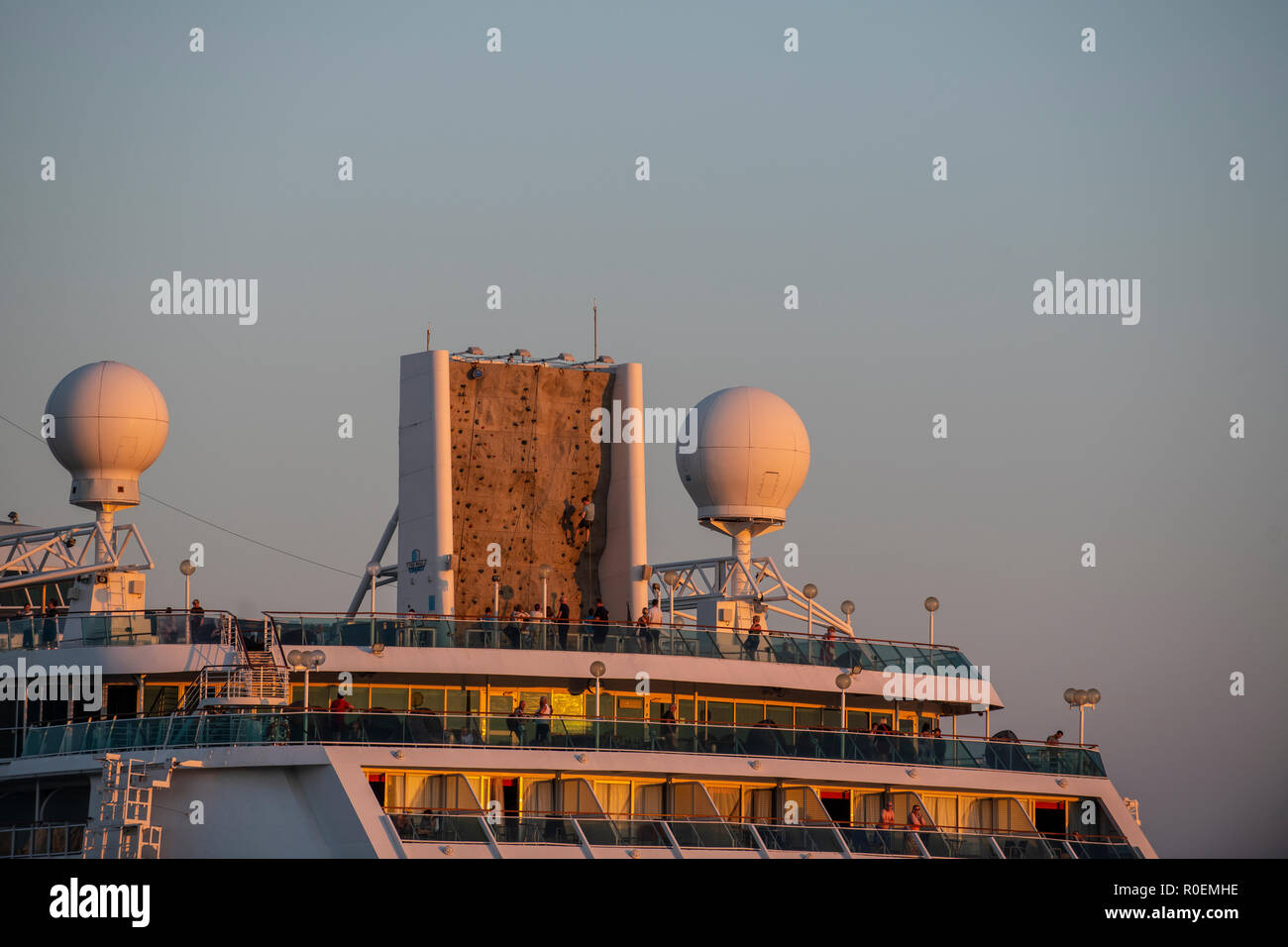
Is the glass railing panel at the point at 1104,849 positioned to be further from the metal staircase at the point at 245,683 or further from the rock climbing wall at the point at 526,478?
the metal staircase at the point at 245,683

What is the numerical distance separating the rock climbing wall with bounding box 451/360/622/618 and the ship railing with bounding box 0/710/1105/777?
627 cm

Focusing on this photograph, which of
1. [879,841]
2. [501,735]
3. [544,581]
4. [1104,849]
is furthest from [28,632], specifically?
[1104,849]

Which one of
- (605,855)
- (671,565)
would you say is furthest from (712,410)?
(605,855)

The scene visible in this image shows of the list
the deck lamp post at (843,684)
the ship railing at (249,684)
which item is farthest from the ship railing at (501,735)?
the deck lamp post at (843,684)

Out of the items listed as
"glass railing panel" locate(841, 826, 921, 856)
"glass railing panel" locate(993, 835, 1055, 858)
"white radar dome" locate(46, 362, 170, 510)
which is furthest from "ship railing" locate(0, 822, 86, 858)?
"glass railing panel" locate(993, 835, 1055, 858)

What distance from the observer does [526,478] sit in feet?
163

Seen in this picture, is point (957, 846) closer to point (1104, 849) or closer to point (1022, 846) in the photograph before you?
point (1022, 846)

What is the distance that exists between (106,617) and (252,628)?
117 inches

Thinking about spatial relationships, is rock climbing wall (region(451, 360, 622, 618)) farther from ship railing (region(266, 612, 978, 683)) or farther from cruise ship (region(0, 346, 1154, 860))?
ship railing (region(266, 612, 978, 683))

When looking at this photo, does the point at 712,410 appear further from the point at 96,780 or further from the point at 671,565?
the point at 96,780

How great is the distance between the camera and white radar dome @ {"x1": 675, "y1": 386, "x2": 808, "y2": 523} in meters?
50.3
